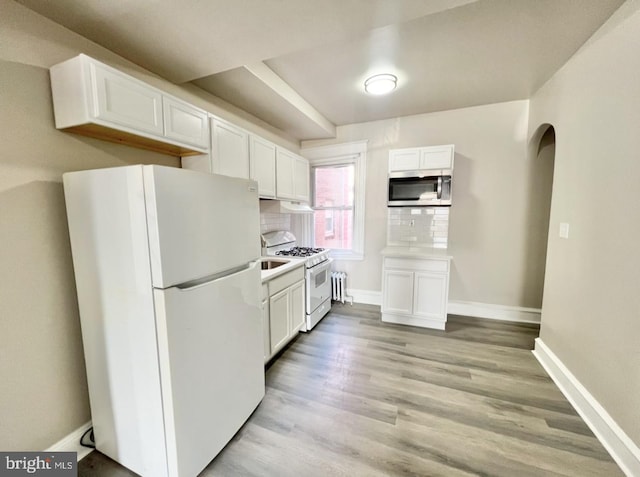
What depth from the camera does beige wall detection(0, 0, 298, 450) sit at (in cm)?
121

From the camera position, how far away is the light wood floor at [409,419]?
1402mm

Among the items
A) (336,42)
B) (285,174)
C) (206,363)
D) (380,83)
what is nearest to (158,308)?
(206,363)

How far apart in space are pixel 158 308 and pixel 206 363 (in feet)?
1.42

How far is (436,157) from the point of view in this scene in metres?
3.08

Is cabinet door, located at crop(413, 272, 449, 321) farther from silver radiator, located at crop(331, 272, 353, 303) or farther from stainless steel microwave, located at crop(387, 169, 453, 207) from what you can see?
silver radiator, located at crop(331, 272, 353, 303)

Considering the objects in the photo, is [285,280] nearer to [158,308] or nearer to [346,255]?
[158,308]

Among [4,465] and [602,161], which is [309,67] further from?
[4,465]

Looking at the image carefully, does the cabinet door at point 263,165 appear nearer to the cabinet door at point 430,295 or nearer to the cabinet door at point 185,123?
the cabinet door at point 185,123

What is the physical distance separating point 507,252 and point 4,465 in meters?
4.56

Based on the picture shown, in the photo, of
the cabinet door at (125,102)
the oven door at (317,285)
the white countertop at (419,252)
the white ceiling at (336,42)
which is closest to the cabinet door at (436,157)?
the white ceiling at (336,42)

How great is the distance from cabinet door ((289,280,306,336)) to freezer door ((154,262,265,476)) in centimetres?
83

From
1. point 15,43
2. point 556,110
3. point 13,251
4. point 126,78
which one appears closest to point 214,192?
point 126,78

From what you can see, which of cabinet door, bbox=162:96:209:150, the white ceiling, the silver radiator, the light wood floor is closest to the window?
the silver radiator

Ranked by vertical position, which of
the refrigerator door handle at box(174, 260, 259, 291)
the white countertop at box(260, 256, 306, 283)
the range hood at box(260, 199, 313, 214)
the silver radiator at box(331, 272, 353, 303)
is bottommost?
the silver radiator at box(331, 272, 353, 303)
